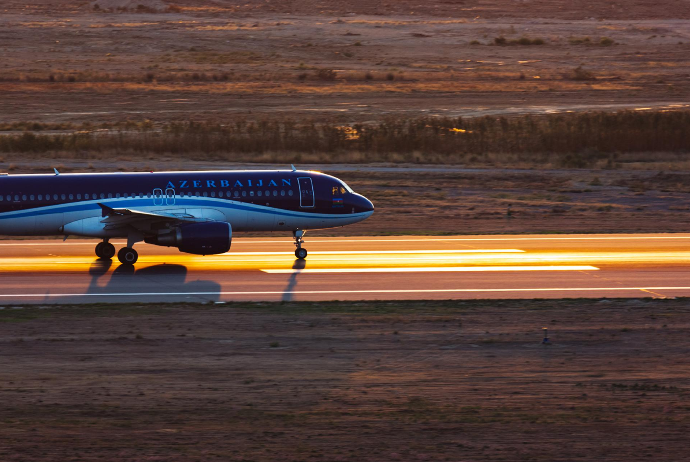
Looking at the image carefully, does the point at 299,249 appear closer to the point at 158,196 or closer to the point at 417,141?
the point at 158,196

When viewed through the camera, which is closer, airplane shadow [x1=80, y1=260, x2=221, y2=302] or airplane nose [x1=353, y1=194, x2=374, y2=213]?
airplane shadow [x1=80, y1=260, x2=221, y2=302]

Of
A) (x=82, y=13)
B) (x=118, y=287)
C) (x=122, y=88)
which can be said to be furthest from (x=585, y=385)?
(x=82, y=13)

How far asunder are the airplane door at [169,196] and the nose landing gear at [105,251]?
130 inches

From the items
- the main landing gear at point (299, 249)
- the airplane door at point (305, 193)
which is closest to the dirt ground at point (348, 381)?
the main landing gear at point (299, 249)

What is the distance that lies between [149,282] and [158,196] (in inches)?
178

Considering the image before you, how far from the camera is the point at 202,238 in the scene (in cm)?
3456

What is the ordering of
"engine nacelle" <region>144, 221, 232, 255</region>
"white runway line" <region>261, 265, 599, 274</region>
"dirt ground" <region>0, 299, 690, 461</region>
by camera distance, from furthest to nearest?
"engine nacelle" <region>144, 221, 232, 255</region> < "white runway line" <region>261, 265, 599, 274</region> < "dirt ground" <region>0, 299, 690, 461</region>

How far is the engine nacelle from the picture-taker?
113 ft

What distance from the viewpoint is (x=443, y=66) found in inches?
4537

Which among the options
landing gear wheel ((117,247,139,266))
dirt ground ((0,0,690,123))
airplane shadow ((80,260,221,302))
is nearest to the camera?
airplane shadow ((80,260,221,302))

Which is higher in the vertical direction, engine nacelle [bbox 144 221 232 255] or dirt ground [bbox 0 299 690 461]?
engine nacelle [bbox 144 221 232 255]

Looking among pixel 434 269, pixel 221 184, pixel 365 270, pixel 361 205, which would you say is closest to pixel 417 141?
pixel 361 205

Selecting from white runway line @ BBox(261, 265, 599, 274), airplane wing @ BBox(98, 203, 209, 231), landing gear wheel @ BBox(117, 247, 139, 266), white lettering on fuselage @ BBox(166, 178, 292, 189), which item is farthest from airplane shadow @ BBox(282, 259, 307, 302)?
landing gear wheel @ BBox(117, 247, 139, 266)

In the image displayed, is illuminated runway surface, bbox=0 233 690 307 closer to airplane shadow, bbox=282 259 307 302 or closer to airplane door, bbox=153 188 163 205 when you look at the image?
airplane shadow, bbox=282 259 307 302
